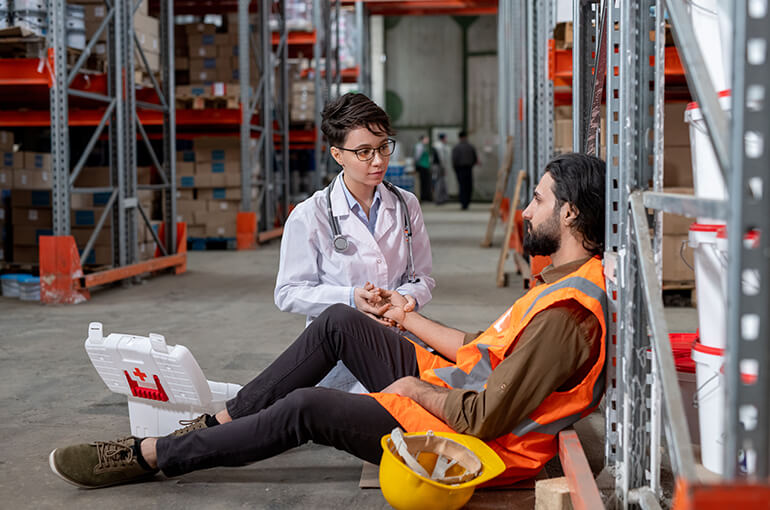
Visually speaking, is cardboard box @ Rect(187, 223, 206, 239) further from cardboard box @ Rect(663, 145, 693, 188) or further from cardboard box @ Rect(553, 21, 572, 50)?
cardboard box @ Rect(663, 145, 693, 188)

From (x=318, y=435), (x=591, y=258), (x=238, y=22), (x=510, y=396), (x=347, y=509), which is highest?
(x=238, y=22)

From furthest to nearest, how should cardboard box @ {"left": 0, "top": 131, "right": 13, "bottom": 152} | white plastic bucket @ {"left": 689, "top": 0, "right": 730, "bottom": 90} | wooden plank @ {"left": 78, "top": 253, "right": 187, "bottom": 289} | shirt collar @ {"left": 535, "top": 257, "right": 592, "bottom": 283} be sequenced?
cardboard box @ {"left": 0, "top": 131, "right": 13, "bottom": 152}, wooden plank @ {"left": 78, "top": 253, "right": 187, "bottom": 289}, shirt collar @ {"left": 535, "top": 257, "right": 592, "bottom": 283}, white plastic bucket @ {"left": 689, "top": 0, "right": 730, "bottom": 90}

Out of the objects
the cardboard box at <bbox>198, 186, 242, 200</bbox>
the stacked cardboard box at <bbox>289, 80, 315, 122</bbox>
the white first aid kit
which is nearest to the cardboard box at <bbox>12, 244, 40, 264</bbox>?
the cardboard box at <bbox>198, 186, 242, 200</bbox>

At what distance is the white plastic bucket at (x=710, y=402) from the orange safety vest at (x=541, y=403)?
281 mm

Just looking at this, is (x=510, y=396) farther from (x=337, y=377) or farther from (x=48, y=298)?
(x=48, y=298)

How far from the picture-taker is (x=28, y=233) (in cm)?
784

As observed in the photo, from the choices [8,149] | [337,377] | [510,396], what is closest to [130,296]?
[8,149]

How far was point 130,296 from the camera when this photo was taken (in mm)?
7164

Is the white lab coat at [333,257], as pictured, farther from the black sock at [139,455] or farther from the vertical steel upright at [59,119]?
the vertical steel upright at [59,119]

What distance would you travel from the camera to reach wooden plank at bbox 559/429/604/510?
203 cm

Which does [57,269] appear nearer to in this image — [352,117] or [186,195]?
[352,117]

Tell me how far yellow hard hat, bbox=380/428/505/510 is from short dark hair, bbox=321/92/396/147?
Answer: 3.93ft

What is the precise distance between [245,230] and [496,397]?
925 centimetres

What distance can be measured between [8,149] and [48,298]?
2207 mm
